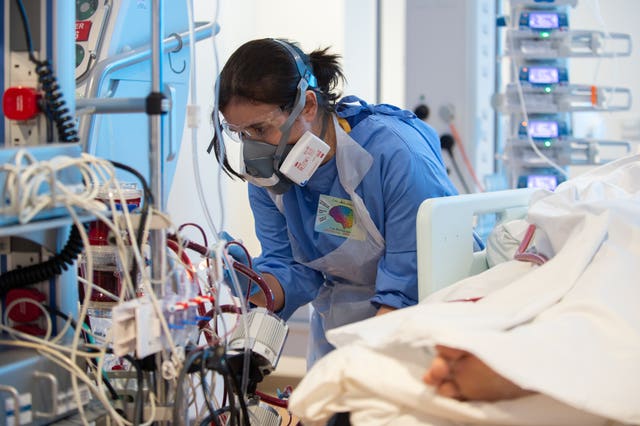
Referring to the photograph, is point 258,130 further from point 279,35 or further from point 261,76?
point 279,35

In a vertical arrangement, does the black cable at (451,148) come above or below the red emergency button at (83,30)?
below

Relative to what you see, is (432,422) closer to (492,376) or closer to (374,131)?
(492,376)

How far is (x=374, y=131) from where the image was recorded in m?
2.21

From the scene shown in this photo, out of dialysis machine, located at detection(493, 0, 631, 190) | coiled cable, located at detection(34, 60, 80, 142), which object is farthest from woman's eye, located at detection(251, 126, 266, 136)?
dialysis machine, located at detection(493, 0, 631, 190)

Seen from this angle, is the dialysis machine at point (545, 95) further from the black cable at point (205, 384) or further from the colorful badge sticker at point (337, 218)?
the black cable at point (205, 384)

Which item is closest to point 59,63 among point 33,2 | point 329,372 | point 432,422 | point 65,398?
point 33,2

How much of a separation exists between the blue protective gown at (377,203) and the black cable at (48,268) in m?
0.82

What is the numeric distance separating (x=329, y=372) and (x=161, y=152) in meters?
0.49

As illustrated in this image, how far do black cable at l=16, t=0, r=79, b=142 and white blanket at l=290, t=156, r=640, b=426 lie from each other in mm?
613

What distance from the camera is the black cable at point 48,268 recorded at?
1.48m

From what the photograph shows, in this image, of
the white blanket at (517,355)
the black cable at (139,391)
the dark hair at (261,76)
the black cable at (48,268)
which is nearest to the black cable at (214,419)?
the black cable at (139,391)

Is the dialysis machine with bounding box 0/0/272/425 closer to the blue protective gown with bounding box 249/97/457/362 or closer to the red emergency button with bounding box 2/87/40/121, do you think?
the red emergency button with bounding box 2/87/40/121

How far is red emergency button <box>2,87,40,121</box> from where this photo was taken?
1465mm

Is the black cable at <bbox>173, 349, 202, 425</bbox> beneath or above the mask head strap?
beneath
